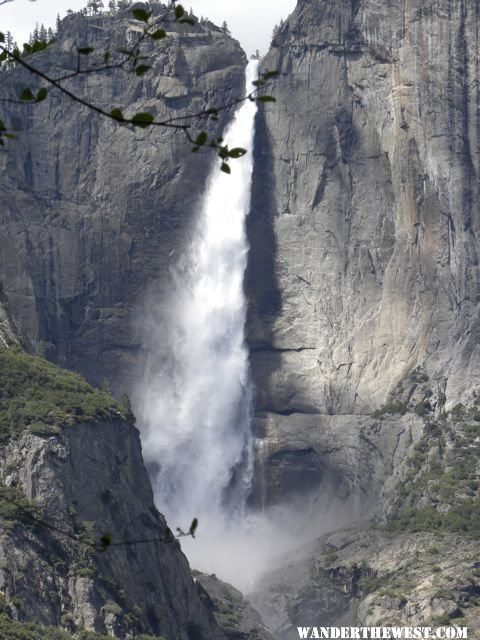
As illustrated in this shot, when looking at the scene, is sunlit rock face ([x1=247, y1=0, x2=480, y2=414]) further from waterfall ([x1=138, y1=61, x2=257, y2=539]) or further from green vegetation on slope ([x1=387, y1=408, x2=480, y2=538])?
green vegetation on slope ([x1=387, y1=408, x2=480, y2=538])

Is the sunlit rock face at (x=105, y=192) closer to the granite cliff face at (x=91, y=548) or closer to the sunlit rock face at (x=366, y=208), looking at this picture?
the sunlit rock face at (x=366, y=208)

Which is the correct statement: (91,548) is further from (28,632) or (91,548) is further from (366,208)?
(366,208)

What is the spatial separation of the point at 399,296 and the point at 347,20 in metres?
19.0

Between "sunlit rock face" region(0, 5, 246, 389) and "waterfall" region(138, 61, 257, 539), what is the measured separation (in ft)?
5.72

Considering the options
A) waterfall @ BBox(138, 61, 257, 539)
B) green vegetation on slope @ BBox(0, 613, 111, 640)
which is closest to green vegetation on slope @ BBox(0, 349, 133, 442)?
green vegetation on slope @ BBox(0, 613, 111, 640)

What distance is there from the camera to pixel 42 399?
80.8 m

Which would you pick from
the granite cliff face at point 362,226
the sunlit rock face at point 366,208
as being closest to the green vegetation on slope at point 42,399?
the granite cliff face at point 362,226

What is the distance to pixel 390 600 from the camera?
282ft

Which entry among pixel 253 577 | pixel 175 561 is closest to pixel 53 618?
pixel 175 561

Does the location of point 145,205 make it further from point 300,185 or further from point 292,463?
point 292,463

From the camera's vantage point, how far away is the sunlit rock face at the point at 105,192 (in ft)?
357

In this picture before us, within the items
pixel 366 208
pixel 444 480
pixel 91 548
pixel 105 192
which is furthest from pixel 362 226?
pixel 91 548

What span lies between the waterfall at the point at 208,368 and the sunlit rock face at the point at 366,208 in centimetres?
136

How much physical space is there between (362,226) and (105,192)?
1679 centimetres
